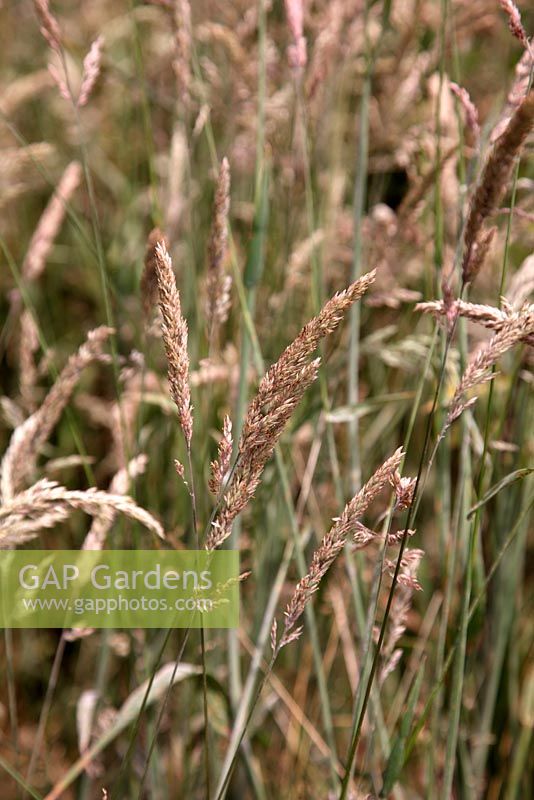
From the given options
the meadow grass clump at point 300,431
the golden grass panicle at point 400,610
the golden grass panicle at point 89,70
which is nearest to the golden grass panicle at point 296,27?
the meadow grass clump at point 300,431

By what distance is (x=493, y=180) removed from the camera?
29.3 inches

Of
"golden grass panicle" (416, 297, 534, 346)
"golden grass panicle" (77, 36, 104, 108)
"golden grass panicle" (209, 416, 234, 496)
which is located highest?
"golden grass panicle" (77, 36, 104, 108)

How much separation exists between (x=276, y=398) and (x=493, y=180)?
11.1 inches

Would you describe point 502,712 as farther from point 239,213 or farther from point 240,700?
point 239,213

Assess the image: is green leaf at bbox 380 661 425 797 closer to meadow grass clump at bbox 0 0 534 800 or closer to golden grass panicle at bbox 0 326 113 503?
meadow grass clump at bbox 0 0 534 800

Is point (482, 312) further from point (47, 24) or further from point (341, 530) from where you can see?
point (47, 24)

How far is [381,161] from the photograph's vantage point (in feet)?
5.62

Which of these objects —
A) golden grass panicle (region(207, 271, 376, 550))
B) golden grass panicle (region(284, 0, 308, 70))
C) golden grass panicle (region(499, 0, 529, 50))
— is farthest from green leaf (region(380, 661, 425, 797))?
golden grass panicle (region(284, 0, 308, 70))

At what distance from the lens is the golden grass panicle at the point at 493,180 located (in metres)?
0.69

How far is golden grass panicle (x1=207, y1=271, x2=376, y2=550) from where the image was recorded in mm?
684

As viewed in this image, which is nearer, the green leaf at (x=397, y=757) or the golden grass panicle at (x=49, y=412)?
the green leaf at (x=397, y=757)

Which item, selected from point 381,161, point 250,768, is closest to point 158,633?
point 250,768

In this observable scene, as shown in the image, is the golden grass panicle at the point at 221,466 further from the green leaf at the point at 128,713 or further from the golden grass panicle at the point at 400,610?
the green leaf at the point at 128,713

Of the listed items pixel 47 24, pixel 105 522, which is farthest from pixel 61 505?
pixel 47 24
